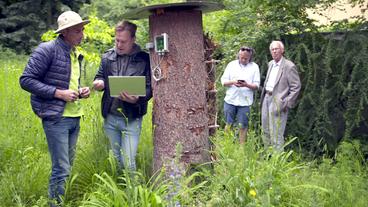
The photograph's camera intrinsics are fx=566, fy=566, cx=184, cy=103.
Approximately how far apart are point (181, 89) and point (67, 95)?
997 millimetres

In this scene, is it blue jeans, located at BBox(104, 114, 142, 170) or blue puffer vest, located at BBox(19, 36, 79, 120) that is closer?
blue puffer vest, located at BBox(19, 36, 79, 120)

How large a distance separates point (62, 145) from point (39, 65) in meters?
0.71

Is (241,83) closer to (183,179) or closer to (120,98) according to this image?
(120,98)

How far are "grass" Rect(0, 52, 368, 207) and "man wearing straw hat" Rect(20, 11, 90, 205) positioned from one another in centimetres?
22

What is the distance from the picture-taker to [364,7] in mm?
8227

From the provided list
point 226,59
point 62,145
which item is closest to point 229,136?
point 62,145

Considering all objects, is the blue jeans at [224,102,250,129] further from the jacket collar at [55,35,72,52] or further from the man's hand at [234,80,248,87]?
the jacket collar at [55,35,72,52]

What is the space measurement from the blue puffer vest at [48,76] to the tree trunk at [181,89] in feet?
2.63

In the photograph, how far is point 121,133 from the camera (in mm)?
5242

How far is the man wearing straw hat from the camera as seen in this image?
188 inches

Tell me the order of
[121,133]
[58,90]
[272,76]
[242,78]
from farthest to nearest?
[242,78] < [272,76] < [121,133] < [58,90]

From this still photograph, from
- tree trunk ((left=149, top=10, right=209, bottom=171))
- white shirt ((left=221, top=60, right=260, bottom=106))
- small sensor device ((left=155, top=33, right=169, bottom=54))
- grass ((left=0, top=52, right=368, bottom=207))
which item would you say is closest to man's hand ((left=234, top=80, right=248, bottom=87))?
white shirt ((left=221, top=60, right=260, bottom=106))

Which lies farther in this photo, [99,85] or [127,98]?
[99,85]

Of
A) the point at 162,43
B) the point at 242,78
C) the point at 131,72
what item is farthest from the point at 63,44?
the point at 242,78
